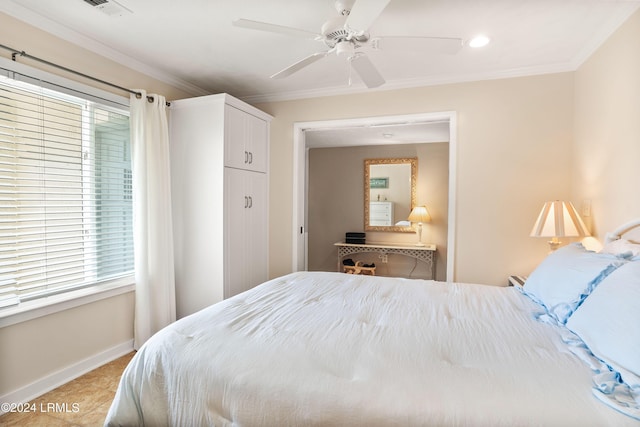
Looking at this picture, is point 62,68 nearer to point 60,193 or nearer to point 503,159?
point 60,193

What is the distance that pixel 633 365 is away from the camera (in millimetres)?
1001

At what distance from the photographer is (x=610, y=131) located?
2.27 m

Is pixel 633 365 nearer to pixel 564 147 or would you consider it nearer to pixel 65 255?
pixel 564 147

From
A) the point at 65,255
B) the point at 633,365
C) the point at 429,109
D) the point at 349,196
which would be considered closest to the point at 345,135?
the point at 349,196

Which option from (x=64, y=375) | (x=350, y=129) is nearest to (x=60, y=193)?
(x=64, y=375)

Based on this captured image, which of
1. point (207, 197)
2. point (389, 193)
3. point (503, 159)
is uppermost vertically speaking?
point (503, 159)

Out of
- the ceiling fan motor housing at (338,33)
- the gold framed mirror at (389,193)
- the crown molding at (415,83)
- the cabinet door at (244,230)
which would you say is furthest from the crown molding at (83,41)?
the gold framed mirror at (389,193)

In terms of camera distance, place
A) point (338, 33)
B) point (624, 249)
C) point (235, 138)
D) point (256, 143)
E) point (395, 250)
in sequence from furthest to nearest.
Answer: point (395, 250) < point (256, 143) < point (235, 138) < point (338, 33) < point (624, 249)

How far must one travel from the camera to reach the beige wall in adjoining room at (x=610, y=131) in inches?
79.0

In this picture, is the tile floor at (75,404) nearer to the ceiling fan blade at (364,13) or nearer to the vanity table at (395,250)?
the ceiling fan blade at (364,13)

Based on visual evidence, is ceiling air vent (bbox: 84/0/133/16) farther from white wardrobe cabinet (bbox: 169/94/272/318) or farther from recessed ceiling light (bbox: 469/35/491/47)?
recessed ceiling light (bbox: 469/35/491/47)

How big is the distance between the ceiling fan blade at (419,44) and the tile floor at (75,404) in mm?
2689

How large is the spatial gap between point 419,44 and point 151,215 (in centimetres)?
242

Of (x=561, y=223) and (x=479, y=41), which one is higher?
(x=479, y=41)
